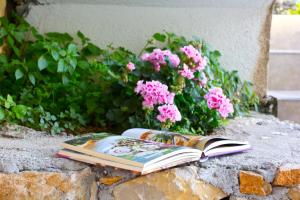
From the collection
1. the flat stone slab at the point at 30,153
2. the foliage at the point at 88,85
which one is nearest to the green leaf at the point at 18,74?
the foliage at the point at 88,85

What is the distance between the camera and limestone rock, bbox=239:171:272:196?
3.98 feet

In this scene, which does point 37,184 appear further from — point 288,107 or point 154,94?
point 288,107

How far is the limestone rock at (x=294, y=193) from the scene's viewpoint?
3.97 ft

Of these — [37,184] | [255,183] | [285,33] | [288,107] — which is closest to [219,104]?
[255,183]

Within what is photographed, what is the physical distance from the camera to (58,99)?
185 cm

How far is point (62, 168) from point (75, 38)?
3.62ft

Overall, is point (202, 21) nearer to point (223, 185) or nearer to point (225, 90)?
point (225, 90)

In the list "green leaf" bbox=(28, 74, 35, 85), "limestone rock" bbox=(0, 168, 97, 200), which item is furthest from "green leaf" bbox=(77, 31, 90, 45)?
"limestone rock" bbox=(0, 168, 97, 200)

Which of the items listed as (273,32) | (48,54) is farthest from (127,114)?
(273,32)

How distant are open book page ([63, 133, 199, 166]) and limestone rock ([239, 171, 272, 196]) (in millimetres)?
155

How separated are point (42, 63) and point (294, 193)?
3.64 feet

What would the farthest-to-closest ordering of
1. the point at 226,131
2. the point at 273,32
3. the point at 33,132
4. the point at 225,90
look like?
the point at 273,32 < the point at 225,90 < the point at 226,131 < the point at 33,132

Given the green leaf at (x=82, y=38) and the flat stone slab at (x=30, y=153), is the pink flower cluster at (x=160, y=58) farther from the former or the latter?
the green leaf at (x=82, y=38)

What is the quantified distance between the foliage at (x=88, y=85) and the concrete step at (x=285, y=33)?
2.20 feet
